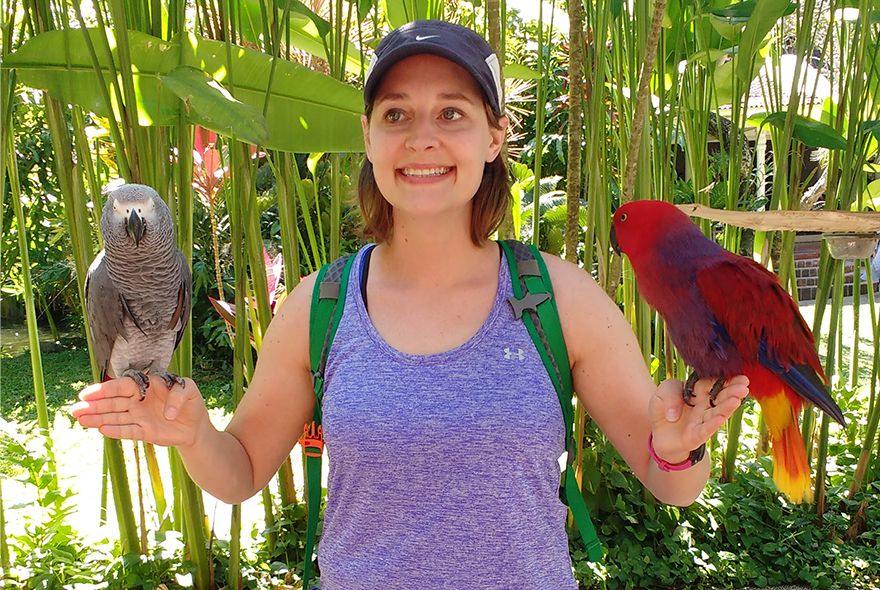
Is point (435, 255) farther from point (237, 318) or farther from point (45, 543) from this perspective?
point (45, 543)

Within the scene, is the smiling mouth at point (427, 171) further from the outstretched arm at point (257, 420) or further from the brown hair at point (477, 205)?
the outstretched arm at point (257, 420)

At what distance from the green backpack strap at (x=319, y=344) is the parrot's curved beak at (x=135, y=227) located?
244 mm

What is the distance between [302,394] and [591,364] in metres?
0.39

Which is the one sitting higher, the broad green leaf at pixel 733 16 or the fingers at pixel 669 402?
the broad green leaf at pixel 733 16

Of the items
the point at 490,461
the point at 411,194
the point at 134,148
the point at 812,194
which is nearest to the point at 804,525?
the point at 812,194

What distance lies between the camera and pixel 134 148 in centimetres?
113

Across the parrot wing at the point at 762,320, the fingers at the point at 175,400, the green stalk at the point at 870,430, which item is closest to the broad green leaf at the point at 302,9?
the fingers at the point at 175,400

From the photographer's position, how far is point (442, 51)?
86 centimetres

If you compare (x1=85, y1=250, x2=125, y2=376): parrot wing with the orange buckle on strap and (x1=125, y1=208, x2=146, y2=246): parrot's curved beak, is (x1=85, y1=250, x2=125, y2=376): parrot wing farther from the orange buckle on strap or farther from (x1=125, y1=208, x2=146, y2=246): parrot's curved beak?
the orange buckle on strap

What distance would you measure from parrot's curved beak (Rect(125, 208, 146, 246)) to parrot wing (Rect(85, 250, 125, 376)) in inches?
2.5

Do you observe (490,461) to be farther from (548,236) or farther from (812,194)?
(548,236)

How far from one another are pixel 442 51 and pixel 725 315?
0.44 m

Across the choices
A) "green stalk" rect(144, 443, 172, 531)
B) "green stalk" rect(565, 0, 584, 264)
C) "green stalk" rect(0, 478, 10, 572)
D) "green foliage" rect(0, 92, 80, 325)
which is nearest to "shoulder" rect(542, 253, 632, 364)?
"green stalk" rect(565, 0, 584, 264)

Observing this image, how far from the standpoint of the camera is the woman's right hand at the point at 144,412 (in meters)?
0.77
